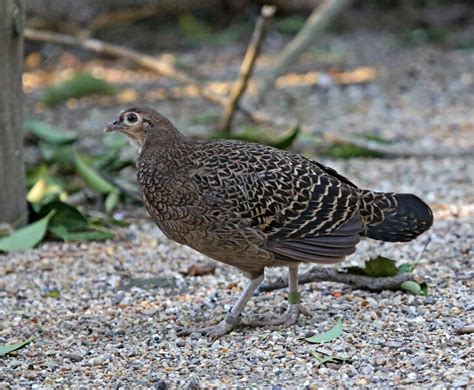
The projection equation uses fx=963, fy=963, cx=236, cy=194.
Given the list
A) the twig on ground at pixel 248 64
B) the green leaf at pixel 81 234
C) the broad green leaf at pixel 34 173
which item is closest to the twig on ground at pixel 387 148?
the twig on ground at pixel 248 64

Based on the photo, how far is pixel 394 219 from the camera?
5125 millimetres

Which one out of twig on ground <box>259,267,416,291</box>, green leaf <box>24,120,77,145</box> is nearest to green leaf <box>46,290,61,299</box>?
twig on ground <box>259,267,416,291</box>

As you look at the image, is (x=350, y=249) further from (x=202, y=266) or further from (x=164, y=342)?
(x=202, y=266)

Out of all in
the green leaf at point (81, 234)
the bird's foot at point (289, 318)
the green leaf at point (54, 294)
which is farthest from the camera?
the green leaf at point (81, 234)

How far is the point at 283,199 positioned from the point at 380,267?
79cm

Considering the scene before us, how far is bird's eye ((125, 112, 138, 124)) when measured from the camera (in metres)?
5.32

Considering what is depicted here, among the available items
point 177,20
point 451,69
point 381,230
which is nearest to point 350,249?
point 381,230

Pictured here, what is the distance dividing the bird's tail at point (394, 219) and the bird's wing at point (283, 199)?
101 millimetres

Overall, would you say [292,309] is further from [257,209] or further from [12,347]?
[12,347]

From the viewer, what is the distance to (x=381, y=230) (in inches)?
202

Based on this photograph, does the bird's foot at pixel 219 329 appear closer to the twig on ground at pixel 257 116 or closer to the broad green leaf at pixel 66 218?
the broad green leaf at pixel 66 218

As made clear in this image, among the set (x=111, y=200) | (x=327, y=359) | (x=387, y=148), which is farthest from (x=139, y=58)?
(x=327, y=359)

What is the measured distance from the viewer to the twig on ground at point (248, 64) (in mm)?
8242

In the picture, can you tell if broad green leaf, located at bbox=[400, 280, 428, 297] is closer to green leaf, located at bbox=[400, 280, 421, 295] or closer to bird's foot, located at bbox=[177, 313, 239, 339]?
green leaf, located at bbox=[400, 280, 421, 295]
